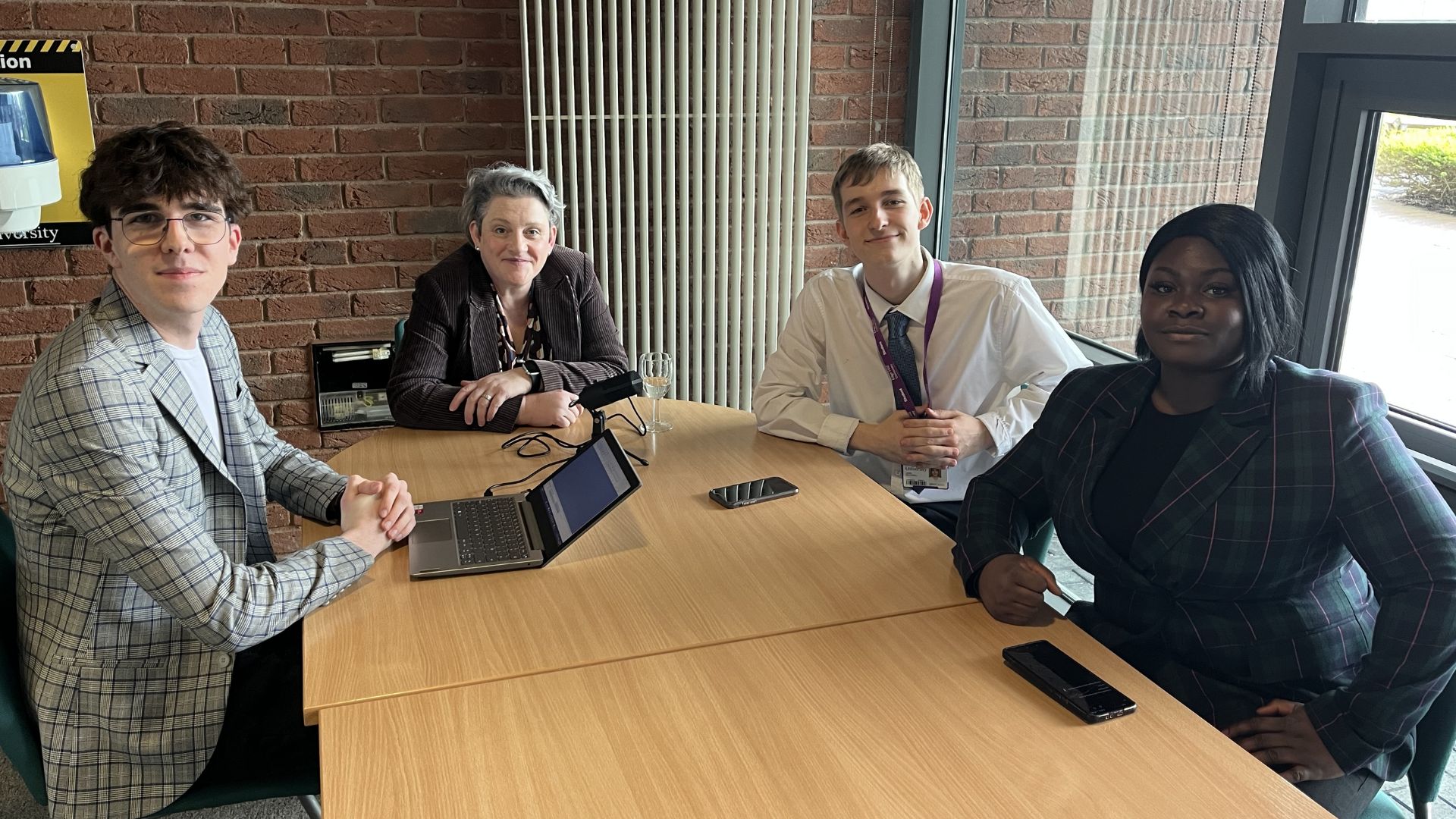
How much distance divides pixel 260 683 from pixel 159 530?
368 mm

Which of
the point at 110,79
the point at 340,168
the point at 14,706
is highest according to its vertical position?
the point at 110,79

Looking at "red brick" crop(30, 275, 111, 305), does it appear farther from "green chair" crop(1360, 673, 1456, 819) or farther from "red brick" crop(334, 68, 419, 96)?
"green chair" crop(1360, 673, 1456, 819)

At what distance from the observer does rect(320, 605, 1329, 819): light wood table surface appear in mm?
1271

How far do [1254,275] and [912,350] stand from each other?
3.25 ft

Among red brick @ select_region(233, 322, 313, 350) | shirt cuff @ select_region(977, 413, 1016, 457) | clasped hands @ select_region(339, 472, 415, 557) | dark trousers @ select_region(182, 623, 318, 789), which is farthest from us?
red brick @ select_region(233, 322, 313, 350)

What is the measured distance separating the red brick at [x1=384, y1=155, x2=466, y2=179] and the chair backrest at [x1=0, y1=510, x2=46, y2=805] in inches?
86.0

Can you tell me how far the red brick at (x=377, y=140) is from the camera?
3.65 m

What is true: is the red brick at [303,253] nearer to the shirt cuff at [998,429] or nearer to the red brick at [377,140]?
the red brick at [377,140]

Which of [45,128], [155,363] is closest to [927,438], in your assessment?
[155,363]

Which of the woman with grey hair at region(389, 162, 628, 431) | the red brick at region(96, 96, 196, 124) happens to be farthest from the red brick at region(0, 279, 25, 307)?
the woman with grey hair at region(389, 162, 628, 431)

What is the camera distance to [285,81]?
355 cm

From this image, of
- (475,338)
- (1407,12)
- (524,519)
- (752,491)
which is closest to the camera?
(524,519)

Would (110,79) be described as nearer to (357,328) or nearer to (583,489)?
(357,328)

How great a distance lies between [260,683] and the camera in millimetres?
1827
